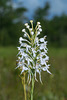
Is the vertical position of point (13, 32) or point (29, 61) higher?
point (13, 32)

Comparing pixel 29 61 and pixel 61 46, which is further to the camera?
pixel 61 46

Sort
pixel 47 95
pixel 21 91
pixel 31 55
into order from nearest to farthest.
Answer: pixel 31 55
pixel 47 95
pixel 21 91

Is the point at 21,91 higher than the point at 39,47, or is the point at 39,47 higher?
the point at 21,91

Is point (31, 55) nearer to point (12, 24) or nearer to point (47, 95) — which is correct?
point (47, 95)

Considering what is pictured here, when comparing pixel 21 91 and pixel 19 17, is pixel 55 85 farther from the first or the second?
pixel 19 17

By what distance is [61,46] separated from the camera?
5153cm

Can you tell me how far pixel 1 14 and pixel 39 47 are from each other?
4532 centimetres

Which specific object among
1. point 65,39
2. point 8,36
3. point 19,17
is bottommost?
point 8,36

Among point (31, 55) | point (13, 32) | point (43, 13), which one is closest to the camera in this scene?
point (31, 55)

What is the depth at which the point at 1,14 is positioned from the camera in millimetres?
45906

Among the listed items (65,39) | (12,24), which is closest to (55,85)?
(12,24)

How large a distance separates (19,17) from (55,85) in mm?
43535

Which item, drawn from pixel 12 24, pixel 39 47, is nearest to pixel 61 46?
pixel 12 24

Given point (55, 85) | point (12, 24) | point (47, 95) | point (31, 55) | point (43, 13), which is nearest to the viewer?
point (31, 55)
